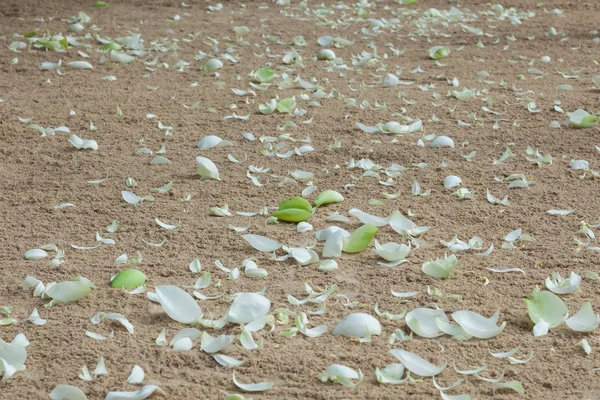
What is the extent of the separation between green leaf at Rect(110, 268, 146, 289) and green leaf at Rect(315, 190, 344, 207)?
77 centimetres

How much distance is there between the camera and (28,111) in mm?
3869

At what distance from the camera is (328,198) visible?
2805mm

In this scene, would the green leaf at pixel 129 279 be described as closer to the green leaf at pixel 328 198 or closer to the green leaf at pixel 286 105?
the green leaf at pixel 328 198

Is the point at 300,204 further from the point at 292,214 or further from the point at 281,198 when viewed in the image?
the point at 281,198

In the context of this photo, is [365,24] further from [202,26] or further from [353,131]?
[353,131]

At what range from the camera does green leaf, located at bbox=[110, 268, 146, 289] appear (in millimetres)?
2188

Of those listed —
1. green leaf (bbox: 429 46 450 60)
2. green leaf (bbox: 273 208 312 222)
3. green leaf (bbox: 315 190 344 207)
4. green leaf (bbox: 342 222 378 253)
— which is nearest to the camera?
green leaf (bbox: 342 222 378 253)

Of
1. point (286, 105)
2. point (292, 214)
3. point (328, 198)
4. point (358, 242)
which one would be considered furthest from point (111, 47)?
point (358, 242)

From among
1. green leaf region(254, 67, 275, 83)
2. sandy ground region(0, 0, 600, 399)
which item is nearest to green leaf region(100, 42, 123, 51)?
sandy ground region(0, 0, 600, 399)

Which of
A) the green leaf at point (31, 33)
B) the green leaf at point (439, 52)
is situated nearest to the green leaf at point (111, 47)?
the green leaf at point (31, 33)

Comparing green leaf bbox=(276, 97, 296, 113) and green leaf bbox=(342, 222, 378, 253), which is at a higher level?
green leaf bbox=(342, 222, 378, 253)

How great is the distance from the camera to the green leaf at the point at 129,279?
219 cm

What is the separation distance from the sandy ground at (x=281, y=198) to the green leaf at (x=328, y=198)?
0.03 meters

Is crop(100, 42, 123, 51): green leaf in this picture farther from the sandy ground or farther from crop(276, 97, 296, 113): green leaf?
crop(276, 97, 296, 113): green leaf
